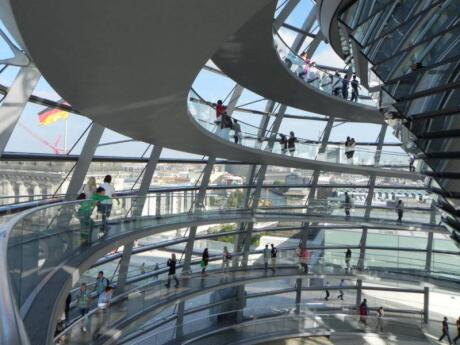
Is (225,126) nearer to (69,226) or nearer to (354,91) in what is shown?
(354,91)

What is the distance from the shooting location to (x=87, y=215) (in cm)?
948

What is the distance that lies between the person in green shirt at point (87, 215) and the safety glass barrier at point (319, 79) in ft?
20.8

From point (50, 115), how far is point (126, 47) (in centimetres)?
842

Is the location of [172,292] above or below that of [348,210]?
below

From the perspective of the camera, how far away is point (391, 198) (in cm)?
2486

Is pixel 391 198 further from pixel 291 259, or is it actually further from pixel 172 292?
pixel 172 292

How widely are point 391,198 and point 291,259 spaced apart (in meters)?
7.74

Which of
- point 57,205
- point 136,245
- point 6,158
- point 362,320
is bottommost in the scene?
point 362,320

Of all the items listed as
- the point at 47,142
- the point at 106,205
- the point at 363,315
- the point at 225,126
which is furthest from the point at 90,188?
the point at 363,315

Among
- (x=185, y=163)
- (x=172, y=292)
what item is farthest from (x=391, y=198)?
(x=172, y=292)

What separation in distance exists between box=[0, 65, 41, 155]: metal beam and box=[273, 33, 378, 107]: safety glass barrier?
647cm

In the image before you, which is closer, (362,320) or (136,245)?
(136,245)

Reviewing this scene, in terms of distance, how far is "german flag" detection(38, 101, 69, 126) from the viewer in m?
12.5

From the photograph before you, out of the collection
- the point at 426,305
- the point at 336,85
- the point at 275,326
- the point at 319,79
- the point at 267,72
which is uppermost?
the point at 336,85
